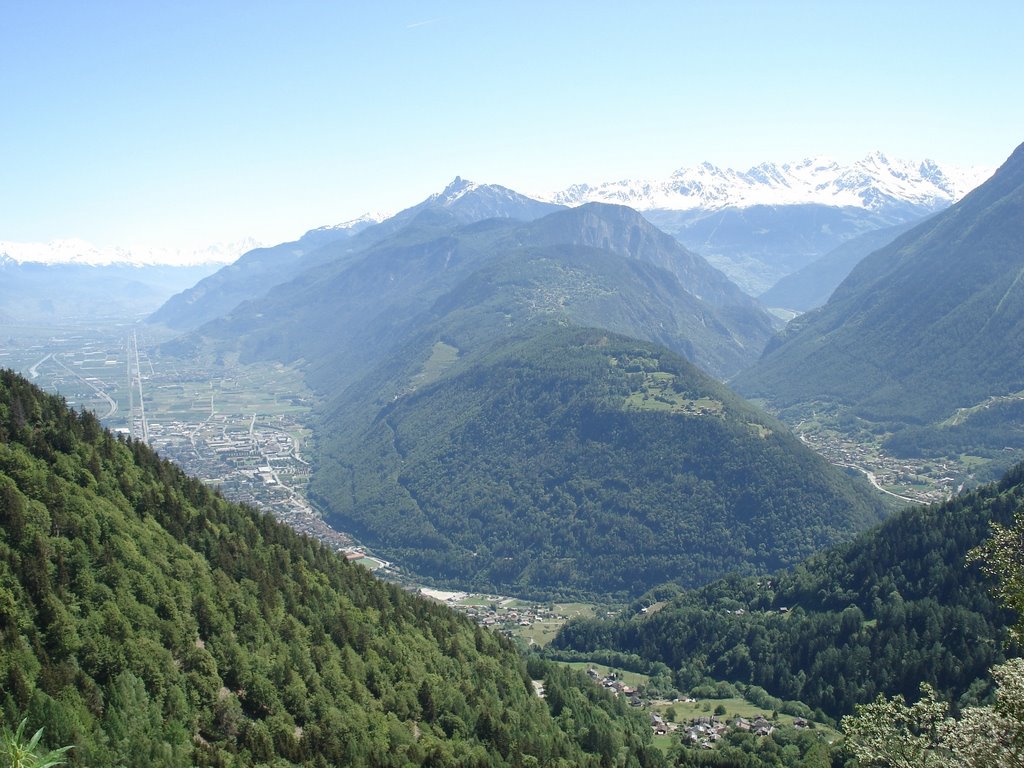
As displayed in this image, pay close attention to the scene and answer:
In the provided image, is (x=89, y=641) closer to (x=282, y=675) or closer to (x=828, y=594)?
(x=282, y=675)

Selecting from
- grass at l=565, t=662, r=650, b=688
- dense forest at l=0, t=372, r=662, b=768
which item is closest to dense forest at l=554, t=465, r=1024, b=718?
grass at l=565, t=662, r=650, b=688

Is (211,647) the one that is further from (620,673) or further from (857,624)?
(857,624)

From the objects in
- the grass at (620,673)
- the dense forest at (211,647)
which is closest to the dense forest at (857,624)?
the grass at (620,673)

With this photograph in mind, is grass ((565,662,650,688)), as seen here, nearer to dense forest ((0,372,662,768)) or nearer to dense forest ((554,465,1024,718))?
dense forest ((554,465,1024,718))

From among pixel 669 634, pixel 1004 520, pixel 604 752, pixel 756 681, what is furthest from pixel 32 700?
pixel 1004 520

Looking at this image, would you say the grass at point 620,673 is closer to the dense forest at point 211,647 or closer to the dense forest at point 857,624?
the dense forest at point 857,624

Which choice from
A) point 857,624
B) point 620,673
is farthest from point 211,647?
point 857,624
